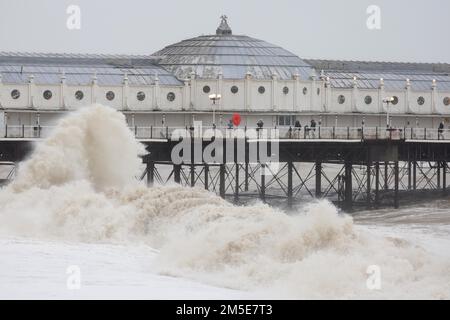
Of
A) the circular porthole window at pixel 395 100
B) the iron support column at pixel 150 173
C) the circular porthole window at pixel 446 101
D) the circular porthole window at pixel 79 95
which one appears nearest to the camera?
the iron support column at pixel 150 173

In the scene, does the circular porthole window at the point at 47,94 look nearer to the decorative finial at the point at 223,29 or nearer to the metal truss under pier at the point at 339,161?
the metal truss under pier at the point at 339,161

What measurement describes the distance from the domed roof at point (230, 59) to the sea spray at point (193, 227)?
20491 millimetres

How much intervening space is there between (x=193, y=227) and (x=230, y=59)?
135ft

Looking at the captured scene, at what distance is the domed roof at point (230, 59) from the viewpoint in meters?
88.1

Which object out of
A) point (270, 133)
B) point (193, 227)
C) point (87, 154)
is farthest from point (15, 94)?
point (193, 227)

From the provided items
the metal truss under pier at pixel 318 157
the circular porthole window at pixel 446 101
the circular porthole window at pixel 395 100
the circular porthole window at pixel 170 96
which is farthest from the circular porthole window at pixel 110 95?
the circular porthole window at pixel 446 101

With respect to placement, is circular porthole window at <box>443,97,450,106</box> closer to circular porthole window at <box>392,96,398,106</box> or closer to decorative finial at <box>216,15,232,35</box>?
circular porthole window at <box>392,96,398,106</box>

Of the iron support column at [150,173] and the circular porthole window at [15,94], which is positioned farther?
the circular porthole window at [15,94]

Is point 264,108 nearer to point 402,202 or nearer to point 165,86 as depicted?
point 165,86

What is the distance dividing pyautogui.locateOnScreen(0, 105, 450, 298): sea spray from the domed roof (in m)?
20.5

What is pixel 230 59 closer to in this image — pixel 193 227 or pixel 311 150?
pixel 311 150

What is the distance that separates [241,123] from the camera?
8569cm

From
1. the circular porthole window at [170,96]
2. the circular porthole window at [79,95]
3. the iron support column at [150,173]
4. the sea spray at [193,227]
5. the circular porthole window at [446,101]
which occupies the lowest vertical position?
the iron support column at [150,173]

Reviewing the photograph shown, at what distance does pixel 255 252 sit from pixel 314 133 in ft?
112
